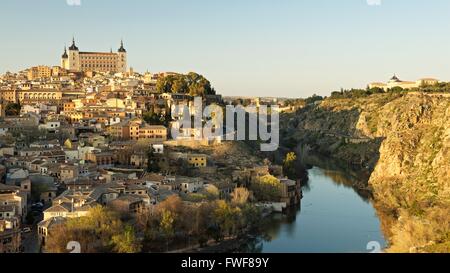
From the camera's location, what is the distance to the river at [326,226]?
37.2 ft

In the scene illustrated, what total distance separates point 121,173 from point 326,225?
4.99 m

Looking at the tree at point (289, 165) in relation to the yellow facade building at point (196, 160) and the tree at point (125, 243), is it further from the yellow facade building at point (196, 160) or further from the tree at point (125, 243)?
the tree at point (125, 243)

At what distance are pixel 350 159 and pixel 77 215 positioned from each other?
18485 mm

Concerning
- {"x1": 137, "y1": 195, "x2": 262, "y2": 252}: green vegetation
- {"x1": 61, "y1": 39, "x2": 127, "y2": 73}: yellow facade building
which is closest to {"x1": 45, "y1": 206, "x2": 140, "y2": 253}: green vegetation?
{"x1": 137, "y1": 195, "x2": 262, "y2": 252}: green vegetation

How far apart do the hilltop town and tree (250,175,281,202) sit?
25 mm

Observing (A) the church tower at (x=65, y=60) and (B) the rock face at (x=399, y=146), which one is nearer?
(B) the rock face at (x=399, y=146)

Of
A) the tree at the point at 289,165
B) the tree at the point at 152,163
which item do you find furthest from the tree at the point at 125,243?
the tree at the point at 289,165

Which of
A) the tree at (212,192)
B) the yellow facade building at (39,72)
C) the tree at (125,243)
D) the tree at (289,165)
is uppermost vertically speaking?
the yellow facade building at (39,72)

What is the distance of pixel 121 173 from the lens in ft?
47.0

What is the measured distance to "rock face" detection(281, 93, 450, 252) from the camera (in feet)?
40.6

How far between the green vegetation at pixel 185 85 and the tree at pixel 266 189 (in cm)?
1076

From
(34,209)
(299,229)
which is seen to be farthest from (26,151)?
(299,229)
